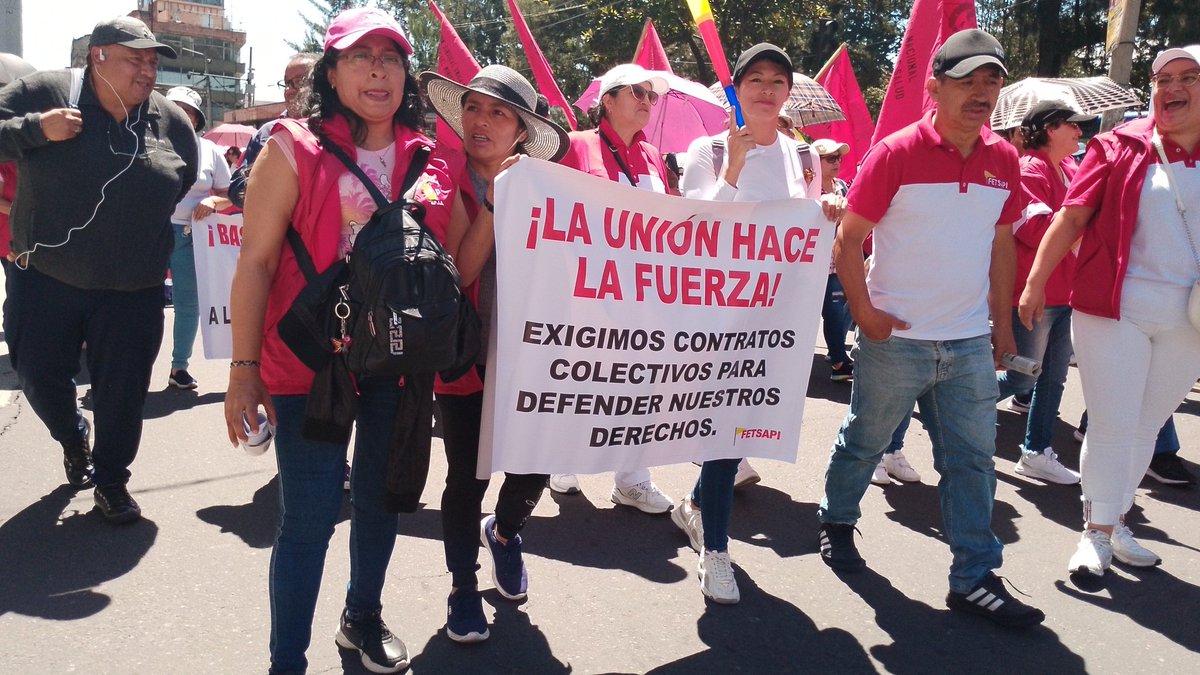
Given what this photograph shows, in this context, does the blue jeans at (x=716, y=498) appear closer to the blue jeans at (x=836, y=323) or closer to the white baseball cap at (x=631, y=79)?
the white baseball cap at (x=631, y=79)

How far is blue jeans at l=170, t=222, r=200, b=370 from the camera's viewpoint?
722cm

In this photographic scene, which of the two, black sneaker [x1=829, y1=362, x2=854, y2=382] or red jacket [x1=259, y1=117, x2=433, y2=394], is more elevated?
red jacket [x1=259, y1=117, x2=433, y2=394]

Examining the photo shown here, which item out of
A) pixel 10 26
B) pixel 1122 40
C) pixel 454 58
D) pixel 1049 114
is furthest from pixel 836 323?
pixel 10 26

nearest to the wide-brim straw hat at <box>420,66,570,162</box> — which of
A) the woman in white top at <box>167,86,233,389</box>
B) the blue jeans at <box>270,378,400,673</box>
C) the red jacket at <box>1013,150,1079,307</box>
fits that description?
the blue jeans at <box>270,378,400,673</box>

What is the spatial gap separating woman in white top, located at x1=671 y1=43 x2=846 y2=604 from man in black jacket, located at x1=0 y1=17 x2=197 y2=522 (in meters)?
2.21

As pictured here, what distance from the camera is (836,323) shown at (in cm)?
780

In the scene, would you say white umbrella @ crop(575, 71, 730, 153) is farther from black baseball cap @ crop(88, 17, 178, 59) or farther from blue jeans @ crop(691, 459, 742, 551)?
blue jeans @ crop(691, 459, 742, 551)

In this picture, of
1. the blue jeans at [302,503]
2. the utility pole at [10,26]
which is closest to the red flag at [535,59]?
the blue jeans at [302,503]

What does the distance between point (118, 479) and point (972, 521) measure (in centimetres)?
338

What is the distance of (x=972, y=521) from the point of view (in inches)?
144

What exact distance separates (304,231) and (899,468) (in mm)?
3545

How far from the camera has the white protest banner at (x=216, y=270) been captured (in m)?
5.91

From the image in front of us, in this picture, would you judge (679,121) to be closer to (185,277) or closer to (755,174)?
(185,277)

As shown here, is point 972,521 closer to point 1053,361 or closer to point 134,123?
point 1053,361
